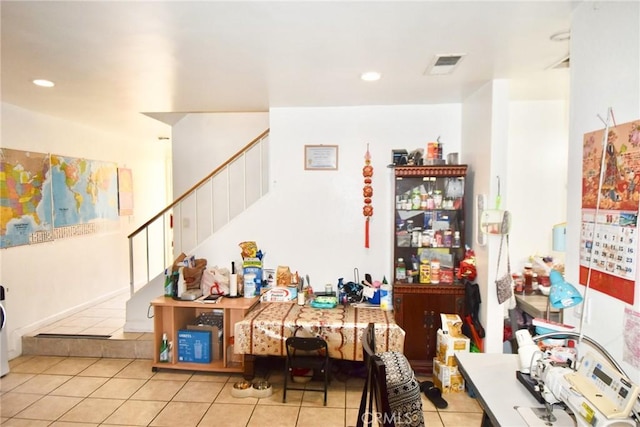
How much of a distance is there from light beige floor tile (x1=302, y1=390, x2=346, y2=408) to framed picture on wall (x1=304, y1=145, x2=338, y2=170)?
2.13 meters

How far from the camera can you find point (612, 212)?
158cm

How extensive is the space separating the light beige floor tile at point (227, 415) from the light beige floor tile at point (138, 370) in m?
0.94

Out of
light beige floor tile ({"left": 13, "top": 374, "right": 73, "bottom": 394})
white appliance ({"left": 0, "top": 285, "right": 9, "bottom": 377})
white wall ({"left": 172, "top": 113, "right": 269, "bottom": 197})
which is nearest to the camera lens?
light beige floor tile ({"left": 13, "top": 374, "right": 73, "bottom": 394})

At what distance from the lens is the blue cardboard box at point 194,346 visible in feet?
11.8

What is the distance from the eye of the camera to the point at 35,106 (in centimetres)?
389

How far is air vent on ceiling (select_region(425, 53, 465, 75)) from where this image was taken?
250cm

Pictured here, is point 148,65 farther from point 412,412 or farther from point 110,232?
point 110,232

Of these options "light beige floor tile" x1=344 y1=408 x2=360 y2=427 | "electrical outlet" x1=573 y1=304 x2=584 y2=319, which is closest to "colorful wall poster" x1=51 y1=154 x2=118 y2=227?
"light beige floor tile" x1=344 y1=408 x2=360 y2=427

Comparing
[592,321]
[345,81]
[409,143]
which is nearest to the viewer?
[592,321]

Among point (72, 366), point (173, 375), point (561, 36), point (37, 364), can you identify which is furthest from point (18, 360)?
point (561, 36)

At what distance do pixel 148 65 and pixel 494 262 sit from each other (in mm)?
3068

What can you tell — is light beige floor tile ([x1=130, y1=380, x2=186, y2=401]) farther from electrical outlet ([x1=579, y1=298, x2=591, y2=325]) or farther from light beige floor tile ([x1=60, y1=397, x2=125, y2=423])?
electrical outlet ([x1=579, y1=298, x2=591, y2=325])

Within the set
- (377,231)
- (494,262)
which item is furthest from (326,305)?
(494,262)

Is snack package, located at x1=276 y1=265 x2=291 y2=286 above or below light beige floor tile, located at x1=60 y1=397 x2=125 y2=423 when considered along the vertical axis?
above
